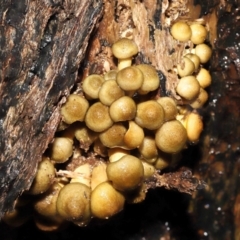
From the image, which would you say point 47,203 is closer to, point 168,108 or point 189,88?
point 168,108

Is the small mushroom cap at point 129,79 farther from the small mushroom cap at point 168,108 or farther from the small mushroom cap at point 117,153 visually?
the small mushroom cap at point 117,153

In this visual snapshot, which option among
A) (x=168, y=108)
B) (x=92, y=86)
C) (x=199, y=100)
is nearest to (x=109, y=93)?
(x=92, y=86)

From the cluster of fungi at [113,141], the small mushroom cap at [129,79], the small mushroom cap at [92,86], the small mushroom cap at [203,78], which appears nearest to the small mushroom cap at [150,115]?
the cluster of fungi at [113,141]

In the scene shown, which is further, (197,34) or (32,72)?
(197,34)

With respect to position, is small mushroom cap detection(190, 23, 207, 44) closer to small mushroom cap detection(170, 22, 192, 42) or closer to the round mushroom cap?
small mushroom cap detection(170, 22, 192, 42)

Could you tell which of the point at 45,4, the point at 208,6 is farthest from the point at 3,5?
the point at 208,6

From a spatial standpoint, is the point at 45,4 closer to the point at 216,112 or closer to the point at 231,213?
the point at 216,112
